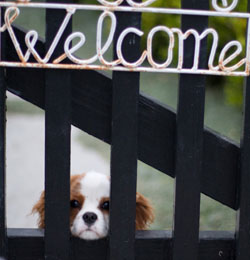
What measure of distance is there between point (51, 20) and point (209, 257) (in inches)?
47.1

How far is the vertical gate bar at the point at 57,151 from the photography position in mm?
2250

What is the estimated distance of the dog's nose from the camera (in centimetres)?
297

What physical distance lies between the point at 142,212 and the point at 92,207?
1.10 ft

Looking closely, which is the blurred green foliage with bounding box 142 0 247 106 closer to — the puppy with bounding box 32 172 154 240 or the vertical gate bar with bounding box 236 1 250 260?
the puppy with bounding box 32 172 154 240

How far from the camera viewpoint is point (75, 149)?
6707 millimetres

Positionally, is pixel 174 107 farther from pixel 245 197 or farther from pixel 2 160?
pixel 2 160

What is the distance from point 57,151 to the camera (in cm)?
235

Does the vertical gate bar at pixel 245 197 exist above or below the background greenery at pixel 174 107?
above

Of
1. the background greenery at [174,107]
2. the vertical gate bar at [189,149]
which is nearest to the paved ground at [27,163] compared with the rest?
the background greenery at [174,107]

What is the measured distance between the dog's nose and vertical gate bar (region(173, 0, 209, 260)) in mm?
629

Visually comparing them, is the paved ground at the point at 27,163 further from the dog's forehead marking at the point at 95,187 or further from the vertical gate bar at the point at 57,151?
the vertical gate bar at the point at 57,151

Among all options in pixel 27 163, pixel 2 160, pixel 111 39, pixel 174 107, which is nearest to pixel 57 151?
pixel 2 160

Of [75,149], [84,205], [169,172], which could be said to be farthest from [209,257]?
[75,149]

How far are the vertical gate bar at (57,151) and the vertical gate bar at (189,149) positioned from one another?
1.46ft
